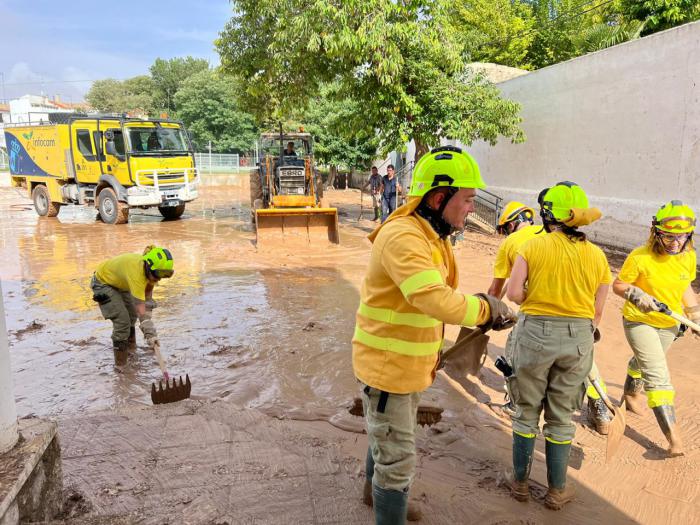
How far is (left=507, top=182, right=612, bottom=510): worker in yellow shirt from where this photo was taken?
2.77 m

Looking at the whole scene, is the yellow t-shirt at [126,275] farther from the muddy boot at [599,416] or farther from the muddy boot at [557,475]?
the muddy boot at [599,416]

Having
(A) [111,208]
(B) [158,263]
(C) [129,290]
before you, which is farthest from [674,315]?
(A) [111,208]

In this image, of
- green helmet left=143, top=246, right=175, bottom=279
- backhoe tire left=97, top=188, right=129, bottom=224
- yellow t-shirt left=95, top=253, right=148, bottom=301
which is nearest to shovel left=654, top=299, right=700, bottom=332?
green helmet left=143, top=246, right=175, bottom=279

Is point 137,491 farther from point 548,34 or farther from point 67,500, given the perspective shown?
point 548,34

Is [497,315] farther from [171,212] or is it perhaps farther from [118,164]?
[171,212]

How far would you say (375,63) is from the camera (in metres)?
10.6

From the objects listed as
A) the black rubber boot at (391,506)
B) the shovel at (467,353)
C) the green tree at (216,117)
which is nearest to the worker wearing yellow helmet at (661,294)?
the shovel at (467,353)

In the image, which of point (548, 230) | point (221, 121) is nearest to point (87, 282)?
point (548, 230)

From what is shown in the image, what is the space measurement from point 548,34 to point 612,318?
75.3ft

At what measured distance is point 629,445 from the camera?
144 inches

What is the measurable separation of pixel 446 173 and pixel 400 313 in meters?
0.62

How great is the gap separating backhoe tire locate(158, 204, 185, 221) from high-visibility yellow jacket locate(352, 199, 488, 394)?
48.4 feet

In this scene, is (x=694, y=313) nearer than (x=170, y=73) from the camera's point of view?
Yes

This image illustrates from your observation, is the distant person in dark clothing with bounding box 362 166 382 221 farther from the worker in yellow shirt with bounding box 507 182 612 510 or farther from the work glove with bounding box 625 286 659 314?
the worker in yellow shirt with bounding box 507 182 612 510
